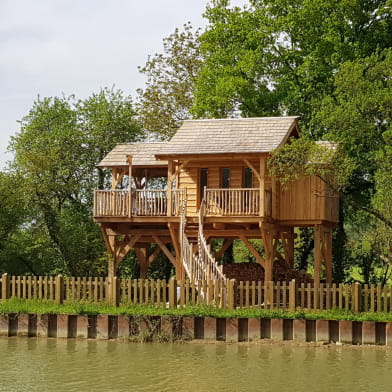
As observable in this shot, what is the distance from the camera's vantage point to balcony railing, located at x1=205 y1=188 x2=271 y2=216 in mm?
34000

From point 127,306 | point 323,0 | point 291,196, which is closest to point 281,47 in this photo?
point 323,0

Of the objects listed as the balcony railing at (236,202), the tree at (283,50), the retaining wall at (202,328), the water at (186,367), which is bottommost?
the water at (186,367)

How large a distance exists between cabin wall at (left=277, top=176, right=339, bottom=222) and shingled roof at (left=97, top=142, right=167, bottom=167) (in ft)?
18.3

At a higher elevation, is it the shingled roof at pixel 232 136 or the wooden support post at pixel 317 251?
the shingled roof at pixel 232 136

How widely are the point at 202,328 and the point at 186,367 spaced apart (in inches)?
184

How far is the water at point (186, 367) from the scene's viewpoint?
2139 cm

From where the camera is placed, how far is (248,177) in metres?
36.7

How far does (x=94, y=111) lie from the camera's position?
1972 inches

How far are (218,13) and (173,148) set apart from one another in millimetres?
13164

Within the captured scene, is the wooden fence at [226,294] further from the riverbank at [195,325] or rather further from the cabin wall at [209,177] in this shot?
the cabin wall at [209,177]

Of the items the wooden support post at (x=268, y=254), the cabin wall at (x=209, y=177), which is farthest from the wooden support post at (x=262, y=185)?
the cabin wall at (x=209, y=177)

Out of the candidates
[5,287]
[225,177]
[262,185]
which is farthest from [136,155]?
[5,287]

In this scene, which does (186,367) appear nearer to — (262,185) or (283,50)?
(262,185)

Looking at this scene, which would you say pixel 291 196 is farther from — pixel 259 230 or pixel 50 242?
pixel 50 242
